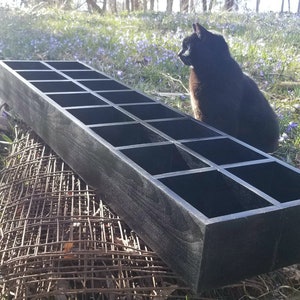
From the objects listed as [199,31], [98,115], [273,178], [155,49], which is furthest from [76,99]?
[155,49]

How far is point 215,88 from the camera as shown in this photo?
8.91 feet

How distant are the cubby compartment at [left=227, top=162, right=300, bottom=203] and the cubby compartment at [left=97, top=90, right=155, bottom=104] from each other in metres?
1.16

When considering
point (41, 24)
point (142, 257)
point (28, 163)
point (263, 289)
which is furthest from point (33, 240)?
point (41, 24)

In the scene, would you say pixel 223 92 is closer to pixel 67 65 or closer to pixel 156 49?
pixel 67 65

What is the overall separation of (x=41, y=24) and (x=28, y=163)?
195 inches

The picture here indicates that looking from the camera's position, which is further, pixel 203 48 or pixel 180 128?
pixel 203 48

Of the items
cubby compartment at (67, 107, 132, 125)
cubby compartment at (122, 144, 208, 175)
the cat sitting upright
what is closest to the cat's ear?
the cat sitting upright

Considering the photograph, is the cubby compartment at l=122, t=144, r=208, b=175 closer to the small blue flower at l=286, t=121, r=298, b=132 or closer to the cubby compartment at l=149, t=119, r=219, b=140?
the cubby compartment at l=149, t=119, r=219, b=140

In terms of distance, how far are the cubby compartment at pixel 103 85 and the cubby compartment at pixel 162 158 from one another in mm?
1156

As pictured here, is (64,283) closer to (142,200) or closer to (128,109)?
(142,200)

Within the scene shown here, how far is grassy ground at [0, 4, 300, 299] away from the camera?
4203mm

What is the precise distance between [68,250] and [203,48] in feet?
4.89

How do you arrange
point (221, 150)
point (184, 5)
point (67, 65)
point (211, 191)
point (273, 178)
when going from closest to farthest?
1. point (211, 191)
2. point (273, 178)
3. point (221, 150)
4. point (67, 65)
5. point (184, 5)

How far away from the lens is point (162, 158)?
7.09 feet
